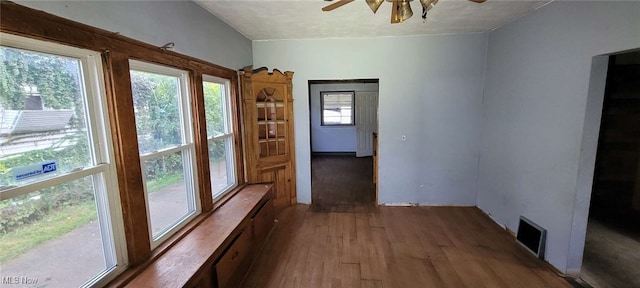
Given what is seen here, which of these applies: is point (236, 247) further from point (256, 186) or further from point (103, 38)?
point (103, 38)

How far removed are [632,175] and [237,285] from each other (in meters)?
4.55

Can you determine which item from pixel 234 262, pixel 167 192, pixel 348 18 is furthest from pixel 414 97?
pixel 167 192

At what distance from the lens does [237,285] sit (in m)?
2.20

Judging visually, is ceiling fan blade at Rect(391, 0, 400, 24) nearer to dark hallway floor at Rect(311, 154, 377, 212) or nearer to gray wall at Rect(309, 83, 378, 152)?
dark hallway floor at Rect(311, 154, 377, 212)

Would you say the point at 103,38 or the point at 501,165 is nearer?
the point at 103,38

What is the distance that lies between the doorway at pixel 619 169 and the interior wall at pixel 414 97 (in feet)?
4.31

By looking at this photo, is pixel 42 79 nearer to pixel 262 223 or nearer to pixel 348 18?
pixel 262 223

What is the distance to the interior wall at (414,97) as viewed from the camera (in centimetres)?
354

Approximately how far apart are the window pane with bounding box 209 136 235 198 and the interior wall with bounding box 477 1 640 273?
11.0ft

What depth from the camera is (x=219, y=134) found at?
3.01 m

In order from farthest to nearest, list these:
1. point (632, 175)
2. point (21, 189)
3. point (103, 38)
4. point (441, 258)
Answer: point (632, 175) < point (441, 258) < point (103, 38) < point (21, 189)

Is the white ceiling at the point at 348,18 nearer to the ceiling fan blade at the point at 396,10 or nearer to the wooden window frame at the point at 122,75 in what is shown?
the ceiling fan blade at the point at 396,10

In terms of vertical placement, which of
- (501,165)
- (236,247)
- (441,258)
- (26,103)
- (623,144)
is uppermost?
(26,103)

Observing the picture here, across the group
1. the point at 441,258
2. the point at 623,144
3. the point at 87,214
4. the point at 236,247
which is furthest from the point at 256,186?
the point at 623,144
